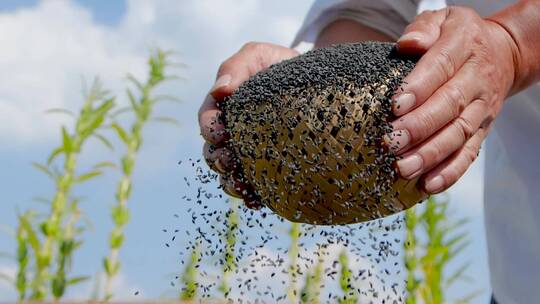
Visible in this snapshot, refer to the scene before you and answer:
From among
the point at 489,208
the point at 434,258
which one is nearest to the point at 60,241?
the point at 434,258

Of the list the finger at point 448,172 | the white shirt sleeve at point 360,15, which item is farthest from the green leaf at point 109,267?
the finger at point 448,172

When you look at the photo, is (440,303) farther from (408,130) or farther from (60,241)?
(408,130)

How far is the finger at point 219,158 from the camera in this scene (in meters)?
0.92

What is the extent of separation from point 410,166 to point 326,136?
95mm

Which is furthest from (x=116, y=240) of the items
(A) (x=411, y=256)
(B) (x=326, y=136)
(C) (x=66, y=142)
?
(B) (x=326, y=136)

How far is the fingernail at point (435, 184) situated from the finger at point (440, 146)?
15mm

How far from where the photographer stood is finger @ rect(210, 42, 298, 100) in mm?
951

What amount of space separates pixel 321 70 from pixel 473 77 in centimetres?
16

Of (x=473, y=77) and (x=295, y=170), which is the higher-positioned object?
(x=473, y=77)

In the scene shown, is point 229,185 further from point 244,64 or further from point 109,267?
point 109,267

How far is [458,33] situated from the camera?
788mm

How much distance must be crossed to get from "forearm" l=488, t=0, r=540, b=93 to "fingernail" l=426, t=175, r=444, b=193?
0.16 m

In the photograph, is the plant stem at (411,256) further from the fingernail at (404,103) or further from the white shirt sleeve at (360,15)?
the fingernail at (404,103)

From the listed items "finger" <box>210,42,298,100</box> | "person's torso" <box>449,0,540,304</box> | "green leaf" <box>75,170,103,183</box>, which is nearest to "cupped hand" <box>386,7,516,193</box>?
"finger" <box>210,42,298,100</box>
